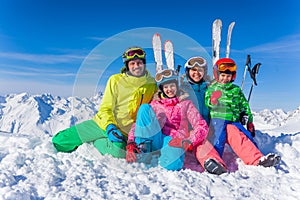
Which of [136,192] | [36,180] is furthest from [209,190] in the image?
[36,180]

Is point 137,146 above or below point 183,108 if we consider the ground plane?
below

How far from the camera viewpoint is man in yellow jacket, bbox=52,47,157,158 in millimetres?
4457

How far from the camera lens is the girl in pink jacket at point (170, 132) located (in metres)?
3.83

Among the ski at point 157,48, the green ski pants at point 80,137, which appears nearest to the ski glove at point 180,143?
the green ski pants at point 80,137

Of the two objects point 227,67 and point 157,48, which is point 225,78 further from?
point 157,48

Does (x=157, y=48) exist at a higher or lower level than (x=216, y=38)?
lower

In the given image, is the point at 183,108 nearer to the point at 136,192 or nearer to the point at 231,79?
the point at 231,79

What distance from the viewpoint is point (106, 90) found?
14.9 ft

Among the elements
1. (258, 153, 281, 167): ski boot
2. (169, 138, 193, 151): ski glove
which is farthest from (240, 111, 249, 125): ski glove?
(169, 138, 193, 151): ski glove

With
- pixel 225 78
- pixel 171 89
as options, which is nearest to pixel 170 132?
pixel 171 89

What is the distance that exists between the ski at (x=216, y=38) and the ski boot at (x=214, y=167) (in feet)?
14.8

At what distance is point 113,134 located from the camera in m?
4.12

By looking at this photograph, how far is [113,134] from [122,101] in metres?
0.65

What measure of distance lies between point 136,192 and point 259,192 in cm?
138
